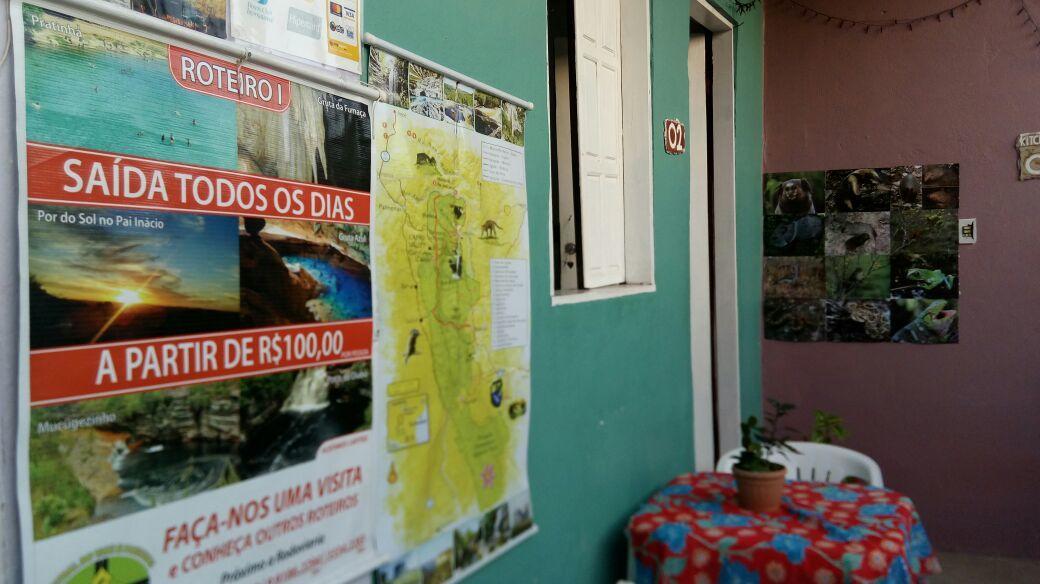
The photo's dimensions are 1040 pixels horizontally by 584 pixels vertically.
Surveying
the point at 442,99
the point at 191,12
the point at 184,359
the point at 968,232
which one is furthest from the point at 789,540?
the point at 968,232

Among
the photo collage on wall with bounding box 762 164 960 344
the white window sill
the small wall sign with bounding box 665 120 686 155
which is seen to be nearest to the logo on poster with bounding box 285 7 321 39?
the white window sill

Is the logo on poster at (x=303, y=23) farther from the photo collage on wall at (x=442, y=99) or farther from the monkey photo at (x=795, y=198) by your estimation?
the monkey photo at (x=795, y=198)

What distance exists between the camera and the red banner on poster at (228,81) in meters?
1.25

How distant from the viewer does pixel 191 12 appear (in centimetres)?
127

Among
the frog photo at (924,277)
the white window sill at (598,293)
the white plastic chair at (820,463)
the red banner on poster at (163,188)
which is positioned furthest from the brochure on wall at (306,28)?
the frog photo at (924,277)

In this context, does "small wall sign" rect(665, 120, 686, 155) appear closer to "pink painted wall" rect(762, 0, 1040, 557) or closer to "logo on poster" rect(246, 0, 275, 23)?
"pink painted wall" rect(762, 0, 1040, 557)

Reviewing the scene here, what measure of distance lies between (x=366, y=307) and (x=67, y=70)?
0.70 m

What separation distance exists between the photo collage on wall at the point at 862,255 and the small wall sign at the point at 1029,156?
313 millimetres

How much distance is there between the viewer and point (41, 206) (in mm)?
1057

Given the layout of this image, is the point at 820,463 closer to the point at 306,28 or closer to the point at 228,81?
the point at 306,28

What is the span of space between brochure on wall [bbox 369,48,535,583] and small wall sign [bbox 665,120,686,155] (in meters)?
1.43

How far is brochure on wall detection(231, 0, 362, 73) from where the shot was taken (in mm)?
1373

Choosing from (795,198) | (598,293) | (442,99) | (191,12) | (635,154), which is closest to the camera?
(191,12)

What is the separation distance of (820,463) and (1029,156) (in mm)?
2346
